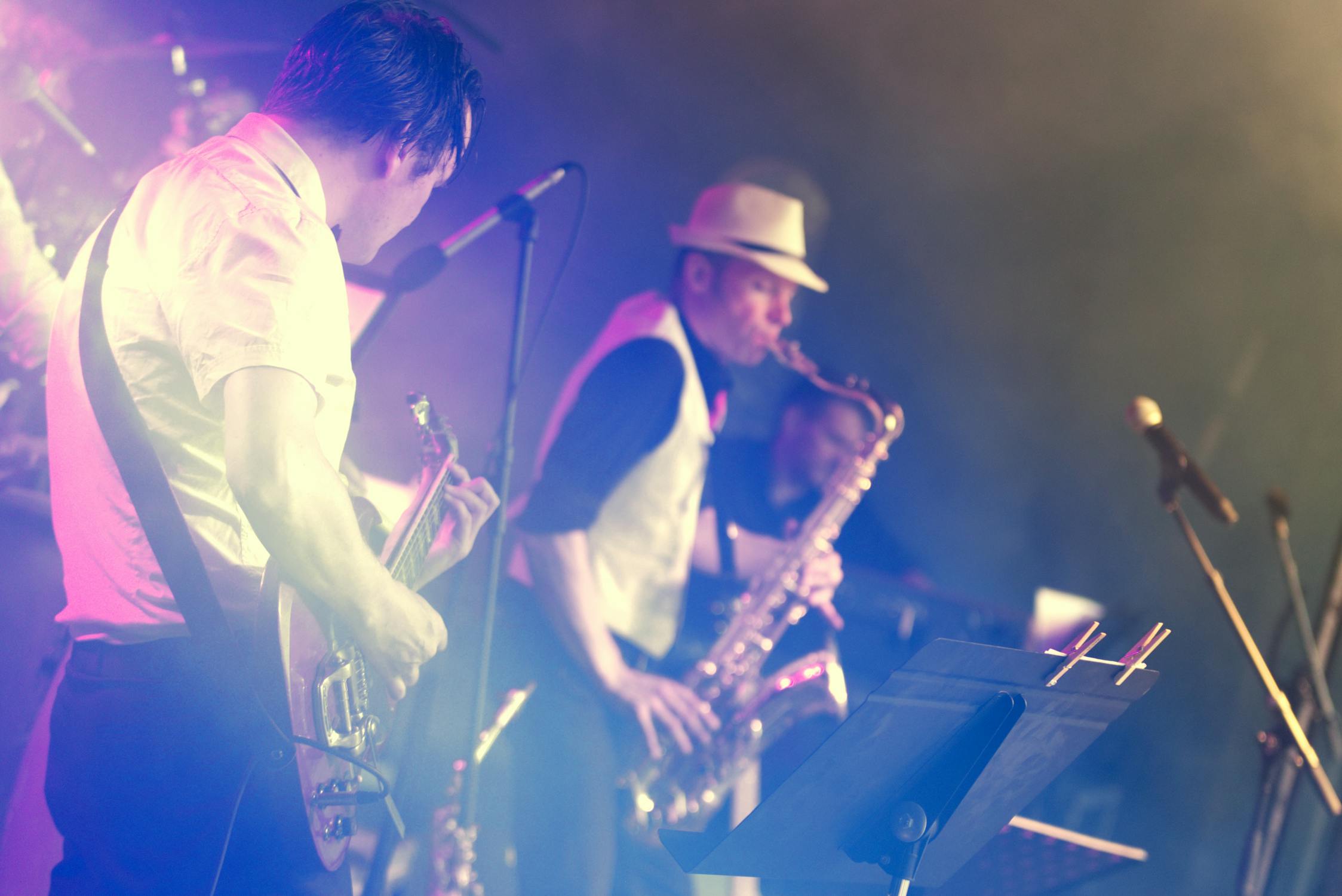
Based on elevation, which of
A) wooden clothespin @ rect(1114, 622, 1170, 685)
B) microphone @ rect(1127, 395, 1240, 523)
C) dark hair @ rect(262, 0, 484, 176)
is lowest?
wooden clothespin @ rect(1114, 622, 1170, 685)

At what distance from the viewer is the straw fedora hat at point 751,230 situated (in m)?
2.96

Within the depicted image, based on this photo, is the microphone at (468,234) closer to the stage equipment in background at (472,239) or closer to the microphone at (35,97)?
the stage equipment in background at (472,239)

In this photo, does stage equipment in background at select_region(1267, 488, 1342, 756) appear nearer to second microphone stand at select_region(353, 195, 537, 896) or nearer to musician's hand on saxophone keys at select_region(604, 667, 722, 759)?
musician's hand on saxophone keys at select_region(604, 667, 722, 759)

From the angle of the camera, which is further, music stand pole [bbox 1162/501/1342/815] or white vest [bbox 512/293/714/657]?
white vest [bbox 512/293/714/657]

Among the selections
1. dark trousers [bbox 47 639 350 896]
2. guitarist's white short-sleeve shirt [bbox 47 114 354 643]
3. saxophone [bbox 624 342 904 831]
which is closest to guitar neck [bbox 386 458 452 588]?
guitarist's white short-sleeve shirt [bbox 47 114 354 643]

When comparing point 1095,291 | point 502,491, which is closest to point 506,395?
point 502,491

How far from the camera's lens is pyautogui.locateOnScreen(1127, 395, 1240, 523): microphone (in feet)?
7.94

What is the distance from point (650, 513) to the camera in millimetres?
2785

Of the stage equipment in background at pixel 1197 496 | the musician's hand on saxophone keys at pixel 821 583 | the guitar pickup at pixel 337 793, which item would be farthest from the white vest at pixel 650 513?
the stage equipment in background at pixel 1197 496

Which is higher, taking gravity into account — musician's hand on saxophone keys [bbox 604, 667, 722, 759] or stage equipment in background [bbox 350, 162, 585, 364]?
stage equipment in background [bbox 350, 162, 585, 364]

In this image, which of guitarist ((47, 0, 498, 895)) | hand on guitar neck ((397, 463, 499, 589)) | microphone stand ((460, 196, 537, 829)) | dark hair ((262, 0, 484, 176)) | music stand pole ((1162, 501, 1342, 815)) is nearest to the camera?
guitarist ((47, 0, 498, 895))

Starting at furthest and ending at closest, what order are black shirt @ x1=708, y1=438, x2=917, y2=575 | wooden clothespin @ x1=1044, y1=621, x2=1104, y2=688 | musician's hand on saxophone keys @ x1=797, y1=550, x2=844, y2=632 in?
black shirt @ x1=708, y1=438, x2=917, y2=575 < musician's hand on saxophone keys @ x1=797, y1=550, x2=844, y2=632 < wooden clothespin @ x1=1044, y1=621, x2=1104, y2=688

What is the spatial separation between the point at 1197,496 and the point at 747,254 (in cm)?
142

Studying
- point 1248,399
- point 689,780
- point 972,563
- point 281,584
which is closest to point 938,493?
point 972,563
